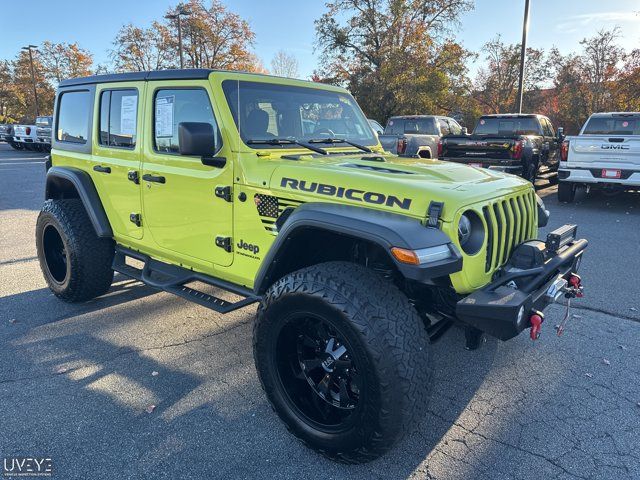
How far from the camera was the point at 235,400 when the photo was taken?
299cm

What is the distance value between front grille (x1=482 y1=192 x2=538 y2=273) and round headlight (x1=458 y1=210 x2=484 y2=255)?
70 millimetres

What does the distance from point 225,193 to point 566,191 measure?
897 centimetres

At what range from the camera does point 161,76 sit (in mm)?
3482

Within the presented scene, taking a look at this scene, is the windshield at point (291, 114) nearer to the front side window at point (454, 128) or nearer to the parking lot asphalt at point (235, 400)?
the parking lot asphalt at point (235, 400)

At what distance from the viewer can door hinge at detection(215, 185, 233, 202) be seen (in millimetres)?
3023

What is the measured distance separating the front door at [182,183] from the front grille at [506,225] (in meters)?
1.58

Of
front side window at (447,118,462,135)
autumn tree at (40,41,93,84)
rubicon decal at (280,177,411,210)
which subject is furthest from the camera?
autumn tree at (40,41,93,84)

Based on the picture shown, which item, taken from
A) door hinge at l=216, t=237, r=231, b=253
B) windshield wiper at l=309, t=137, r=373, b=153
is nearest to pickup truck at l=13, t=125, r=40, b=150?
windshield wiper at l=309, t=137, r=373, b=153

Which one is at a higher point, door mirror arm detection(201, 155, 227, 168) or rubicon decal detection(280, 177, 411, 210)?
door mirror arm detection(201, 155, 227, 168)

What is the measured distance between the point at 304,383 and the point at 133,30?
128ft

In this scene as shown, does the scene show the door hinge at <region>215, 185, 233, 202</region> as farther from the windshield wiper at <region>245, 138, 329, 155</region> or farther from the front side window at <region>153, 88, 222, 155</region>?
the windshield wiper at <region>245, 138, 329, 155</region>

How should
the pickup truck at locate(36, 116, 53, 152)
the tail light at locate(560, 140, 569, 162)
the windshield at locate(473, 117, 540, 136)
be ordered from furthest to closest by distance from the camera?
1. the pickup truck at locate(36, 116, 53, 152)
2. the windshield at locate(473, 117, 540, 136)
3. the tail light at locate(560, 140, 569, 162)

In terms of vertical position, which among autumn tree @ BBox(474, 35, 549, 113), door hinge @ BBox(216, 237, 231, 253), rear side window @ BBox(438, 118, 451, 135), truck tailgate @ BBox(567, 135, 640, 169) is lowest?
door hinge @ BBox(216, 237, 231, 253)

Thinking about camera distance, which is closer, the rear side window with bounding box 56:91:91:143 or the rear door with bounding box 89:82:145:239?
the rear door with bounding box 89:82:145:239
